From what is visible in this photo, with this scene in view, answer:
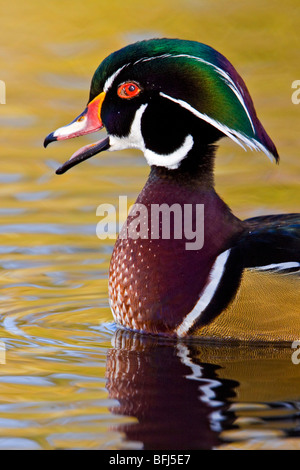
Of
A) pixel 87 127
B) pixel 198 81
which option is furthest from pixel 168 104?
pixel 87 127

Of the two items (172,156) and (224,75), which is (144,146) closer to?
(172,156)

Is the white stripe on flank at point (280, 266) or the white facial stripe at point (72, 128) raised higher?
the white facial stripe at point (72, 128)

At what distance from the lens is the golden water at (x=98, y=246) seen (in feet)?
11.9

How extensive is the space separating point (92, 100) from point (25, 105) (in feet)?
12.4

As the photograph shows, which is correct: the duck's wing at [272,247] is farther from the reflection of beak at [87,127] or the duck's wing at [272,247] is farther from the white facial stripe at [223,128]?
the reflection of beak at [87,127]

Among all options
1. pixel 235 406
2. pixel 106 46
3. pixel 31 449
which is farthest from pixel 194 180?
pixel 106 46

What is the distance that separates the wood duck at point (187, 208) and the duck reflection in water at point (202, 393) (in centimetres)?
12

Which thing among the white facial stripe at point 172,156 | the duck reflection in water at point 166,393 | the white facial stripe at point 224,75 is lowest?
the duck reflection in water at point 166,393

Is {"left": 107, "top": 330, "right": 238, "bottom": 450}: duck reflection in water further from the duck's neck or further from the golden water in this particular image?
the duck's neck

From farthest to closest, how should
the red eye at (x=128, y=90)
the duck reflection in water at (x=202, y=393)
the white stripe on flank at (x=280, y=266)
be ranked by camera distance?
1. the red eye at (x=128, y=90)
2. the white stripe on flank at (x=280, y=266)
3. the duck reflection in water at (x=202, y=393)

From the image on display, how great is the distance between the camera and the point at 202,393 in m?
3.89

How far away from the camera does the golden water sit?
3.63 metres

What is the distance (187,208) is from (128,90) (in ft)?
2.02

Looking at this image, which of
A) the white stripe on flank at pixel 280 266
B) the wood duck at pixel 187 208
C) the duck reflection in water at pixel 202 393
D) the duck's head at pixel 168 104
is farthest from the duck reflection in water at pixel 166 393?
the duck's head at pixel 168 104
